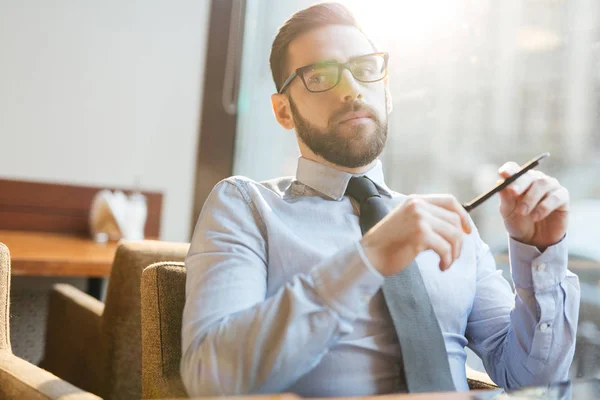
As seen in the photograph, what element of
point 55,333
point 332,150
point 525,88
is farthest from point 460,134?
point 55,333

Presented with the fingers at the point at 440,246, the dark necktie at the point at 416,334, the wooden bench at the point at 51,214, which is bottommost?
the wooden bench at the point at 51,214

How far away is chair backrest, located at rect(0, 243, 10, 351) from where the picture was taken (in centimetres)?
129

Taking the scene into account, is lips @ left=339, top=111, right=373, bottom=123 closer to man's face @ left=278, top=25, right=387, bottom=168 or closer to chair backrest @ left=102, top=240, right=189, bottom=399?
man's face @ left=278, top=25, right=387, bottom=168

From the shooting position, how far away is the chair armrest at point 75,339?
5.97 feet

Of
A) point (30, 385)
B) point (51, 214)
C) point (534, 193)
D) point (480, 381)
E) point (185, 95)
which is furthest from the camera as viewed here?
point (185, 95)

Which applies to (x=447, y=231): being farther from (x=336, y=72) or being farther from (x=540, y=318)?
(x=336, y=72)

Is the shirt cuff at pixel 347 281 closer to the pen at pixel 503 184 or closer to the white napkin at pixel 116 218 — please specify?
the pen at pixel 503 184

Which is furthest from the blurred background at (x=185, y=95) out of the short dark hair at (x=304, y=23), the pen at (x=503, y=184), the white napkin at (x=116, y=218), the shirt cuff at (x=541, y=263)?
the pen at (x=503, y=184)

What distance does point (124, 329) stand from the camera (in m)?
1.72

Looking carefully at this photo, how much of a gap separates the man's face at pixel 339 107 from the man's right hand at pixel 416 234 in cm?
33

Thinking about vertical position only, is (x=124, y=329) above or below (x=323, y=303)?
below

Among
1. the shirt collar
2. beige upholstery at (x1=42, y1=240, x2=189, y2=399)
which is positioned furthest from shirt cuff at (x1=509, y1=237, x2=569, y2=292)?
beige upholstery at (x1=42, y1=240, x2=189, y2=399)

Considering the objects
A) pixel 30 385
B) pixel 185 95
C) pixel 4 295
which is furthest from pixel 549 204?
pixel 185 95

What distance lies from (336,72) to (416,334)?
0.51 metres
